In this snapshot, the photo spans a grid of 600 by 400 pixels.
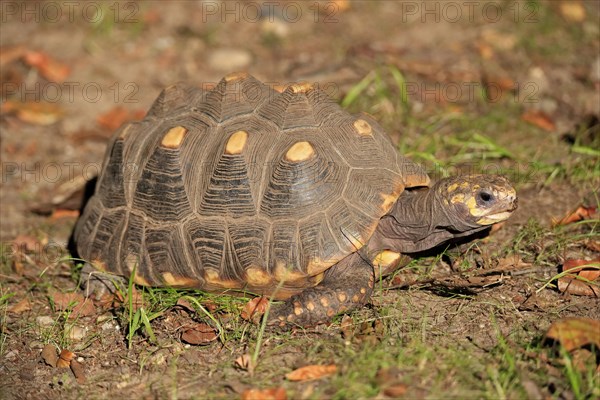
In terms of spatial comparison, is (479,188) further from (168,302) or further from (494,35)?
(494,35)

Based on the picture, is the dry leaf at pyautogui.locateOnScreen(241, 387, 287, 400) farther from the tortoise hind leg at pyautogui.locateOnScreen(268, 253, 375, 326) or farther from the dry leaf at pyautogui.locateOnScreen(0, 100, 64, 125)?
the dry leaf at pyautogui.locateOnScreen(0, 100, 64, 125)

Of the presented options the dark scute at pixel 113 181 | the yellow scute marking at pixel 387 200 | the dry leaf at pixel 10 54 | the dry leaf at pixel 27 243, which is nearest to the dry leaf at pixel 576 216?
the yellow scute marking at pixel 387 200

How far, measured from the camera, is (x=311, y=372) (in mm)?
4566

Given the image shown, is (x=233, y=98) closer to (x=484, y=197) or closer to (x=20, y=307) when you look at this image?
(x=484, y=197)

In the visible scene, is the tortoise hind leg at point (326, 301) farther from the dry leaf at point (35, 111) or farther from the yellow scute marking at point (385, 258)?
the dry leaf at point (35, 111)

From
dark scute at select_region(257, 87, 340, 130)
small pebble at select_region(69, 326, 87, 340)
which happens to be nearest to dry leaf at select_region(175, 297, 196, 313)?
small pebble at select_region(69, 326, 87, 340)

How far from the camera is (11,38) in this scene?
33.9ft

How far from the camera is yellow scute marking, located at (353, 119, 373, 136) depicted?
5.59 meters

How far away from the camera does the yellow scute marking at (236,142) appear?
5.42 m

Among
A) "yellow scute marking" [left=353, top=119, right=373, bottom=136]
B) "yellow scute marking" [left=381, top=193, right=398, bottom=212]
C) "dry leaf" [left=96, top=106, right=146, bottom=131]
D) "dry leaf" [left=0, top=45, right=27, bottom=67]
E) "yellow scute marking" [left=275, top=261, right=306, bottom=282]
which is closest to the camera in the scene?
"yellow scute marking" [left=275, top=261, right=306, bottom=282]

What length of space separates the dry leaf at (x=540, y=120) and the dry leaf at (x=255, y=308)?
4191mm

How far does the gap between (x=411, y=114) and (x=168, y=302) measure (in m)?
3.97

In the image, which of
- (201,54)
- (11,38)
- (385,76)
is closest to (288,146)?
(385,76)

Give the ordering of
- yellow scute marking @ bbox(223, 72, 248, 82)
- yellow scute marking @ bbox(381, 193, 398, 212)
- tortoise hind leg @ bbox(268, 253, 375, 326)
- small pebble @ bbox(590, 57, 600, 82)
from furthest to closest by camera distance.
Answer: small pebble @ bbox(590, 57, 600, 82)
yellow scute marking @ bbox(223, 72, 248, 82)
yellow scute marking @ bbox(381, 193, 398, 212)
tortoise hind leg @ bbox(268, 253, 375, 326)
